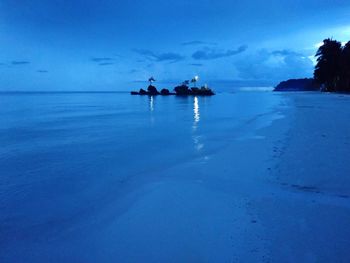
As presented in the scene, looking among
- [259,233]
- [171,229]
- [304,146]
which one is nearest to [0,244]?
[171,229]

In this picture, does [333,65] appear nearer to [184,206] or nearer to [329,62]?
[329,62]

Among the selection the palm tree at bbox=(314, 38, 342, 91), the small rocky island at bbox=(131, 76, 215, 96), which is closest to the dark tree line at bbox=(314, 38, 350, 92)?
the palm tree at bbox=(314, 38, 342, 91)

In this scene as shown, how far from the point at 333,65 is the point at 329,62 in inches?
41.3

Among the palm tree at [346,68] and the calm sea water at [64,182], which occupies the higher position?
the palm tree at [346,68]

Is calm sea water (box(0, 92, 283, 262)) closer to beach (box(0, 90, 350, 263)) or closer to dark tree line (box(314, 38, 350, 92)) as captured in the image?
beach (box(0, 90, 350, 263))

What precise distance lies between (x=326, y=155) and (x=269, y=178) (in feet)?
8.90

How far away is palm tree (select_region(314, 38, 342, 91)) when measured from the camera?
59153 millimetres

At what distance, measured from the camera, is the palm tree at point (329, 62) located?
194ft

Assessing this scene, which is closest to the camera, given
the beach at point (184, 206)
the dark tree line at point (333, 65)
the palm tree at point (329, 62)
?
the beach at point (184, 206)

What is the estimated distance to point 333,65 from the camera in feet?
196

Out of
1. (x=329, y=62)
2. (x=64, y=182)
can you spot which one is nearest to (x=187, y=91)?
(x=329, y=62)

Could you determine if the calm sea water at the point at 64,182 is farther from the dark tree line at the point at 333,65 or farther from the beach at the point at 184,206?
the dark tree line at the point at 333,65

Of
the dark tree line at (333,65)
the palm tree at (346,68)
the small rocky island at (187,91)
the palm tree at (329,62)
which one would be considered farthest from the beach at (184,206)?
A: the small rocky island at (187,91)

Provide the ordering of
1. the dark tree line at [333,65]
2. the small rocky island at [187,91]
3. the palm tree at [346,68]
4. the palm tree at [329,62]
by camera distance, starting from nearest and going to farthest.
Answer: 1. the palm tree at [346,68]
2. the dark tree line at [333,65]
3. the palm tree at [329,62]
4. the small rocky island at [187,91]
